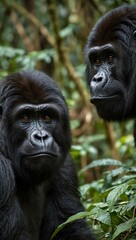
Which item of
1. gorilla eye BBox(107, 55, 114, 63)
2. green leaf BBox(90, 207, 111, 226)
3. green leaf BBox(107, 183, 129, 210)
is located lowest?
green leaf BBox(90, 207, 111, 226)

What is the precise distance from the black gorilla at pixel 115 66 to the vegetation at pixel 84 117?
0.67 meters

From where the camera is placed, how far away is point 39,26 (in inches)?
437

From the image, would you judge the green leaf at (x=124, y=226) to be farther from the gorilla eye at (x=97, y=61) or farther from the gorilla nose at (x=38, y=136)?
the gorilla eye at (x=97, y=61)

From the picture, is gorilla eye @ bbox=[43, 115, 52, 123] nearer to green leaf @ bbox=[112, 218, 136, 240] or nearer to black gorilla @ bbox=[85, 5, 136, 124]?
black gorilla @ bbox=[85, 5, 136, 124]

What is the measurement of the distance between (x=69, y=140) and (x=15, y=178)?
2.04 feet

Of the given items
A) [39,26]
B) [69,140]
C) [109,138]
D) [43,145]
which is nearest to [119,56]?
[69,140]

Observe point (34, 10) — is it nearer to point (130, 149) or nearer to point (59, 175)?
point (130, 149)

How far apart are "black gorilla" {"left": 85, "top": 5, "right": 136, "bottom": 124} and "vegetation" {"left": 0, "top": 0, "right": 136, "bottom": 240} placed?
→ 0.67 m

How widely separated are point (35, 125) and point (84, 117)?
18.5 feet

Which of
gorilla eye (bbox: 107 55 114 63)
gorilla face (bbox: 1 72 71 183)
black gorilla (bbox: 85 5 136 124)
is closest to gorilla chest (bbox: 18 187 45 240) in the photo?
gorilla face (bbox: 1 72 71 183)

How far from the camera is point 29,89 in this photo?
4.86 metres

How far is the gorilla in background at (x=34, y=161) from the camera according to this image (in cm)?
458

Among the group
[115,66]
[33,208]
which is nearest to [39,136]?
[33,208]

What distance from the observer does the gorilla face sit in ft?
15.2
